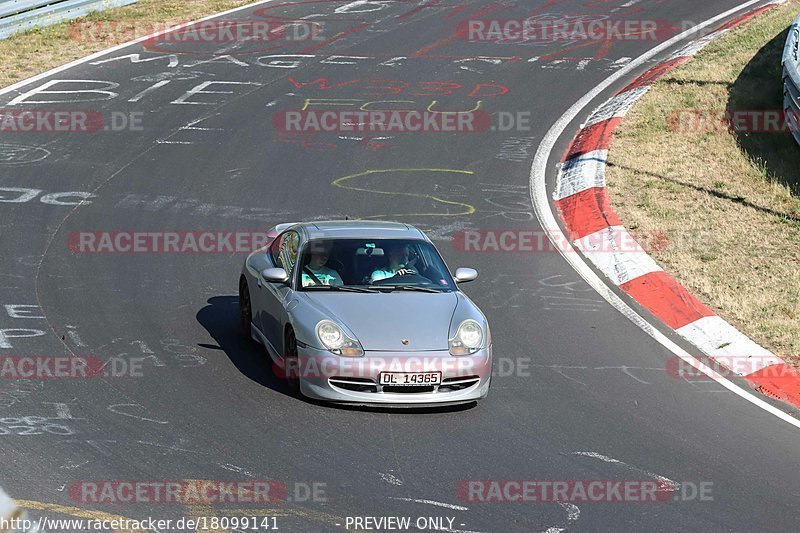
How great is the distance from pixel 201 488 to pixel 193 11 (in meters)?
20.5

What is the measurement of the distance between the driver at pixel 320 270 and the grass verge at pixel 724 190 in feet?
13.8

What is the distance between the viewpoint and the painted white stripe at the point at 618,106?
19000 millimetres

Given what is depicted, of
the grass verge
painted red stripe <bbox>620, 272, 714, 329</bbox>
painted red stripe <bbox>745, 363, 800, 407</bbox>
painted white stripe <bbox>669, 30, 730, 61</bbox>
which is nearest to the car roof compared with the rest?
painted red stripe <bbox>620, 272, 714, 329</bbox>

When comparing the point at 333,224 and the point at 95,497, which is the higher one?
the point at 333,224

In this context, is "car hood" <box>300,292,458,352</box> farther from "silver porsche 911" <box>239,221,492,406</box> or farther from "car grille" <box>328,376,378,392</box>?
"car grille" <box>328,376,378,392</box>

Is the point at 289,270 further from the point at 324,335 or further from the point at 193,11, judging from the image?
the point at 193,11

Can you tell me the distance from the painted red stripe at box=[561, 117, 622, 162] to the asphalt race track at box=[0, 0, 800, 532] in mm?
283

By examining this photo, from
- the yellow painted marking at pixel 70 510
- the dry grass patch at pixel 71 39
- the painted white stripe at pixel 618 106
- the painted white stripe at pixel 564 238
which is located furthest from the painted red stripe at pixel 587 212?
the dry grass patch at pixel 71 39

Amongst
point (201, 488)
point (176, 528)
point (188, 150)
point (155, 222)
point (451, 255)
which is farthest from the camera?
point (188, 150)

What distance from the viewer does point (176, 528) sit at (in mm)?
7098

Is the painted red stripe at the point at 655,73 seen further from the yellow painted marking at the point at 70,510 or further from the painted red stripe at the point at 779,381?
the yellow painted marking at the point at 70,510

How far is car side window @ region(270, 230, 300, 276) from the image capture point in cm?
1076

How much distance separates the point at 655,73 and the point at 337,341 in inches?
531

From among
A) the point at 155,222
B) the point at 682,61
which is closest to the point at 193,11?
the point at 682,61
